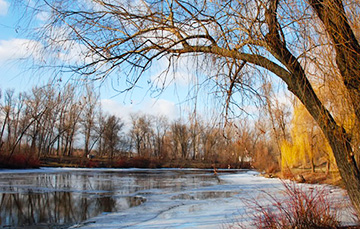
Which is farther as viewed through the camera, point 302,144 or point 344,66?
point 302,144

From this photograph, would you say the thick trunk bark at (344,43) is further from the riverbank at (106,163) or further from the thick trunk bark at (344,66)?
the riverbank at (106,163)

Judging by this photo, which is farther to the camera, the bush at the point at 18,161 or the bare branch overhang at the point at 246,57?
the bush at the point at 18,161

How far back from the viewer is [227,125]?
3375 mm

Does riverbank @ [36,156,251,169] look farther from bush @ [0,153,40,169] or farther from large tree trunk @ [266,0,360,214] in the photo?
large tree trunk @ [266,0,360,214]

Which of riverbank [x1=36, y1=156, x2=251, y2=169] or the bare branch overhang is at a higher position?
the bare branch overhang

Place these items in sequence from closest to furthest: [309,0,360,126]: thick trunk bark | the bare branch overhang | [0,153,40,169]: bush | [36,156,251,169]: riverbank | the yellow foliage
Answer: [309,0,360,126]: thick trunk bark, the bare branch overhang, the yellow foliage, [0,153,40,169]: bush, [36,156,251,169]: riverbank

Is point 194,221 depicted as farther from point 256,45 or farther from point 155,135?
point 155,135

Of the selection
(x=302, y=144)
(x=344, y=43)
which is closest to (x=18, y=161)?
(x=302, y=144)

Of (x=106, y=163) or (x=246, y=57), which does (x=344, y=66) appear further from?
(x=106, y=163)

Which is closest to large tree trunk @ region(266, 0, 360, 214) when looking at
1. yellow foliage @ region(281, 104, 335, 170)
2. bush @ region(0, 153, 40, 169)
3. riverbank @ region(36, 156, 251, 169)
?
yellow foliage @ region(281, 104, 335, 170)

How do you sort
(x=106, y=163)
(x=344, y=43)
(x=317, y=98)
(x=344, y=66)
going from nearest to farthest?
(x=344, y=43)
(x=344, y=66)
(x=317, y=98)
(x=106, y=163)

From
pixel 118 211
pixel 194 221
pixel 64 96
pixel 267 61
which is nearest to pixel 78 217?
pixel 118 211

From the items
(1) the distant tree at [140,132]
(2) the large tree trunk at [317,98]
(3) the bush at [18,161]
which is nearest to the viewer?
(2) the large tree trunk at [317,98]

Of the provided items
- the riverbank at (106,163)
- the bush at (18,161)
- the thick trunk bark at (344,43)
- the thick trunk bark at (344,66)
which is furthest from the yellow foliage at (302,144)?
the bush at (18,161)
